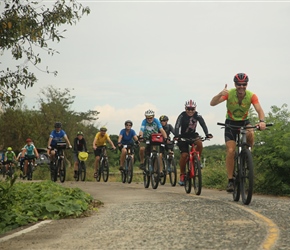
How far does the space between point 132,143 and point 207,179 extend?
Answer: 2903mm

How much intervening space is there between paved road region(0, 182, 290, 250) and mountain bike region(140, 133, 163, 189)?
526 centimetres

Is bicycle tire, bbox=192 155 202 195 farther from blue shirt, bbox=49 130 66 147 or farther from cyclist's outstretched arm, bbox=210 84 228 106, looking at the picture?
blue shirt, bbox=49 130 66 147

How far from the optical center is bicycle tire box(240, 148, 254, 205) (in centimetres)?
964

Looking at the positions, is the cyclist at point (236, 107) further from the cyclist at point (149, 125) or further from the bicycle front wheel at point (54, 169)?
the bicycle front wheel at point (54, 169)

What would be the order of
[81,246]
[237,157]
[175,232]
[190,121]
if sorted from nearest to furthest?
[81,246] < [175,232] < [237,157] < [190,121]

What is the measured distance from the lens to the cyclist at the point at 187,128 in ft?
43.7

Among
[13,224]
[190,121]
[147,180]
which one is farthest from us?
[147,180]

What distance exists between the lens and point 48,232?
7.84 m

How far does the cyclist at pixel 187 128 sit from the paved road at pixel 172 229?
313cm

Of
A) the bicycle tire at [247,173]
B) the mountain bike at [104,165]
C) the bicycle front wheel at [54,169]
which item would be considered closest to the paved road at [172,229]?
the bicycle tire at [247,173]

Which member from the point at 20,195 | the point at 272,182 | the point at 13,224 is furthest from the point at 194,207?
the point at 272,182

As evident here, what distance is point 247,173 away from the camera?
33.0 feet

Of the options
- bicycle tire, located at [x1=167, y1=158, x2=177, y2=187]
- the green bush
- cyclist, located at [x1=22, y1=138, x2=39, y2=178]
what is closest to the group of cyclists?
bicycle tire, located at [x1=167, y1=158, x2=177, y2=187]

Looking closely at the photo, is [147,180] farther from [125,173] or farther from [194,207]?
[194,207]
